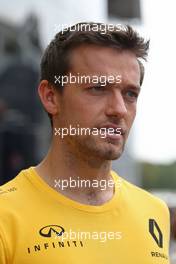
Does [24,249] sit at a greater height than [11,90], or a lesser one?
lesser

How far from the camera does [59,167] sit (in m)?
2.35

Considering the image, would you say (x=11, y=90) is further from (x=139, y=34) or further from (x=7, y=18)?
(x=139, y=34)

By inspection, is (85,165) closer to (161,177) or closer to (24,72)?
(24,72)

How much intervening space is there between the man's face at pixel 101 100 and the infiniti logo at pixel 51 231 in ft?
0.89

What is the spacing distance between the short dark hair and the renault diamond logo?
54 centimetres

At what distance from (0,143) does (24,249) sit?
271 inches

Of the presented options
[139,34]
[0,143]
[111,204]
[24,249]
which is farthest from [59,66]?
[0,143]

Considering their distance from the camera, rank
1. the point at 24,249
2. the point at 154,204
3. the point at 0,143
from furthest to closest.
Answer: the point at 0,143
the point at 154,204
the point at 24,249

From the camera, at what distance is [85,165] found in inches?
92.4

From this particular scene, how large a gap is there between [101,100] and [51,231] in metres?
0.47

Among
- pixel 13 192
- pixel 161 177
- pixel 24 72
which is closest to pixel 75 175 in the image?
pixel 13 192

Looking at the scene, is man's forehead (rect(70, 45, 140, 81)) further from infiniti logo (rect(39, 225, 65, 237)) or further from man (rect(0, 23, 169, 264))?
infiniti logo (rect(39, 225, 65, 237))

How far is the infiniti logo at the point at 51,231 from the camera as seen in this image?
7.14ft

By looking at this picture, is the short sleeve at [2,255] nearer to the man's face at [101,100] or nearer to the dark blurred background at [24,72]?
the man's face at [101,100]
